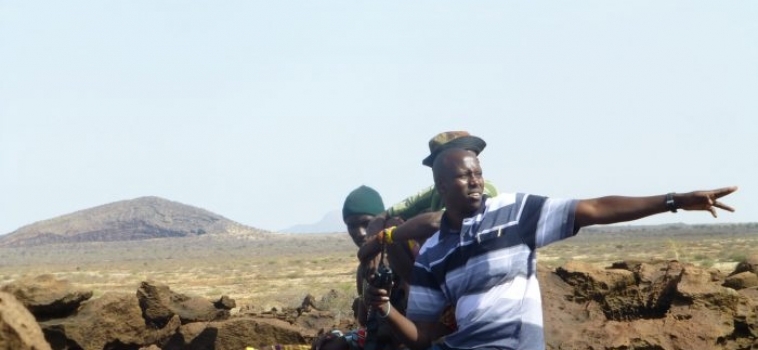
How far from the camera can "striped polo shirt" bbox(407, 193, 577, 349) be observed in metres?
3.99

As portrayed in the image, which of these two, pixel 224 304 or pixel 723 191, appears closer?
pixel 723 191

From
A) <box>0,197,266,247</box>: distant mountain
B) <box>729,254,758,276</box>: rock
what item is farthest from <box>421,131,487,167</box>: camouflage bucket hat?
<box>0,197,266,247</box>: distant mountain

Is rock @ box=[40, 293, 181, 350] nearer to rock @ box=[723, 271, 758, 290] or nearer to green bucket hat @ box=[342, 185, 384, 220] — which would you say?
green bucket hat @ box=[342, 185, 384, 220]

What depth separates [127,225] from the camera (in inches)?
4409

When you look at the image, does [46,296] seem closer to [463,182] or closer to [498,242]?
[463,182]

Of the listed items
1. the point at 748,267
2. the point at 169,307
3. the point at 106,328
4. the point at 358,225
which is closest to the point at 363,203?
the point at 358,225

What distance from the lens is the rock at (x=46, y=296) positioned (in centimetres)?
718

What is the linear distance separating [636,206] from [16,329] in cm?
316

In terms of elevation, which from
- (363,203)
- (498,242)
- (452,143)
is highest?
(452,143)

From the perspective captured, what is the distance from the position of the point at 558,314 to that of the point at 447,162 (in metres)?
2.85

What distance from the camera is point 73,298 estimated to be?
7.46 metres

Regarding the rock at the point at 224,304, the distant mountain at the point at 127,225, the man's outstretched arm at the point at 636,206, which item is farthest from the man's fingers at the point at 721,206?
the distant mountain at the point at 127,225

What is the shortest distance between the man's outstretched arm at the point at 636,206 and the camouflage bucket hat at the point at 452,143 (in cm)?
88

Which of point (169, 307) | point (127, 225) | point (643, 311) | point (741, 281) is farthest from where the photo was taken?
point (127, 225)
